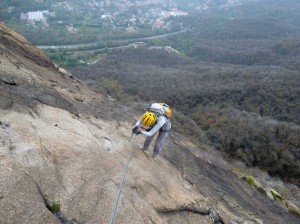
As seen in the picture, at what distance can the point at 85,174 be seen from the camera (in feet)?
30.2

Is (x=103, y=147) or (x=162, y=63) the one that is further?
(x=162, y=63)

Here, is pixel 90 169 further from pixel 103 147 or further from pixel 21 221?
pixel 21 221

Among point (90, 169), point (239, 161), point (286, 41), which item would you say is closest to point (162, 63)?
point (286, 41)

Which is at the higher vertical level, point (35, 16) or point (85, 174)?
point (85, 174)

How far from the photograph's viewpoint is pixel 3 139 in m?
8.73

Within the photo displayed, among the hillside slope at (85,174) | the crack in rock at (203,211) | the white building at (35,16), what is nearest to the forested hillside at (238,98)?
the hillside slope at (85,174)

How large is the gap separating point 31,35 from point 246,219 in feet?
451

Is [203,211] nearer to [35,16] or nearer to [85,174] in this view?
[85,174]

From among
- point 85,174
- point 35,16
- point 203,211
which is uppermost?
point 85,174

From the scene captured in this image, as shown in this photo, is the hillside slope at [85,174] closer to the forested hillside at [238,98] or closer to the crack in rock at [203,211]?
the crack in rock at [203,211]

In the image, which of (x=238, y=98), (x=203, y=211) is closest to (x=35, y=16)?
(x=238, y=98)

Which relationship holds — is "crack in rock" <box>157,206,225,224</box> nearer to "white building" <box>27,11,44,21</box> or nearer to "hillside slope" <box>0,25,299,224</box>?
"hillside slope" <box>0,25,299,224</box>

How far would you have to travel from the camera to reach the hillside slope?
786 cm

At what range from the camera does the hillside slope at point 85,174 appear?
7859mm
